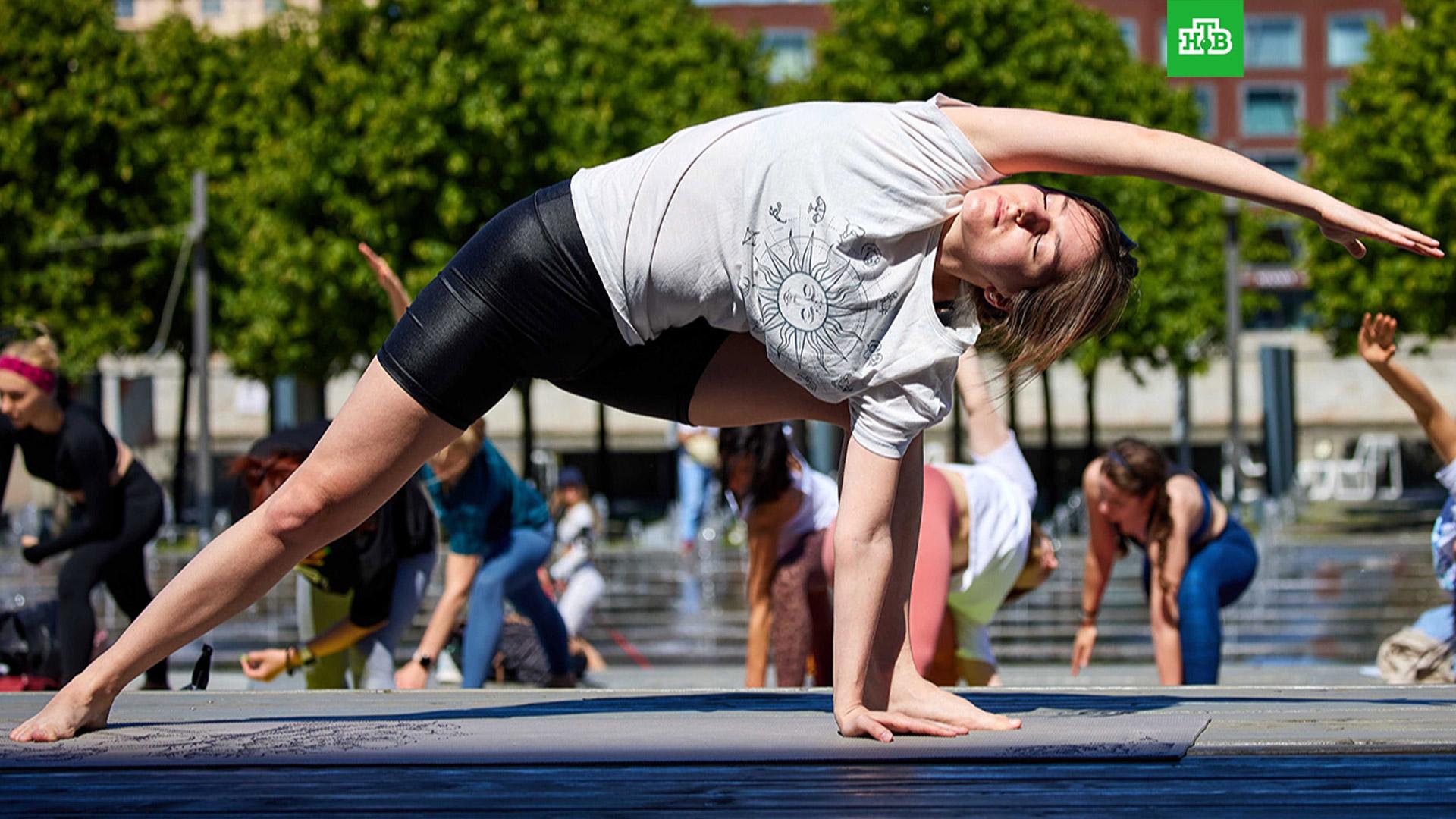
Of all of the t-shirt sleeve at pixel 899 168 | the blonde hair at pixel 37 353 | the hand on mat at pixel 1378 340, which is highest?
the t-shirt sleeve at pixel 899 168

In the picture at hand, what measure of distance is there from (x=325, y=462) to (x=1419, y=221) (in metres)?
25.1

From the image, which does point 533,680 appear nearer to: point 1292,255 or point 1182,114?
point 1182,114

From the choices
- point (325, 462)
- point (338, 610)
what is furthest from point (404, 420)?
point (338, 610)

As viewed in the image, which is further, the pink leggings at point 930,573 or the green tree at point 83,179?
the green tree at point 83,179

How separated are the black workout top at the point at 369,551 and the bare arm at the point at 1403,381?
3.40 metres

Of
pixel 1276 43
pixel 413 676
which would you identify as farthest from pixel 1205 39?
pixel 1276 43

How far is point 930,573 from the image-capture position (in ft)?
18.9

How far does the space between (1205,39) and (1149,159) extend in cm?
A: 139

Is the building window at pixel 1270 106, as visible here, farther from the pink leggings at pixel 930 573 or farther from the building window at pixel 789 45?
the pink leggings at pixel 930 573

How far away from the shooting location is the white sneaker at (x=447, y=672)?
413 inches

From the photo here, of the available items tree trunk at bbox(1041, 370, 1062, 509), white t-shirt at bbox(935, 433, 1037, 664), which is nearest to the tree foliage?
tree trunk at bbox(1041, 370, 1062, 509)

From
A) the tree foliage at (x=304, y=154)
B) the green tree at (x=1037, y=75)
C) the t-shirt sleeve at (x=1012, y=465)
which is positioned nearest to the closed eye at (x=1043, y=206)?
the t-shirt sleeve at (x=1012, y=465)

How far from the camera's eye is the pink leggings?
18.8 feet

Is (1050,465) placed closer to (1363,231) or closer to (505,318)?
(1363,231)
